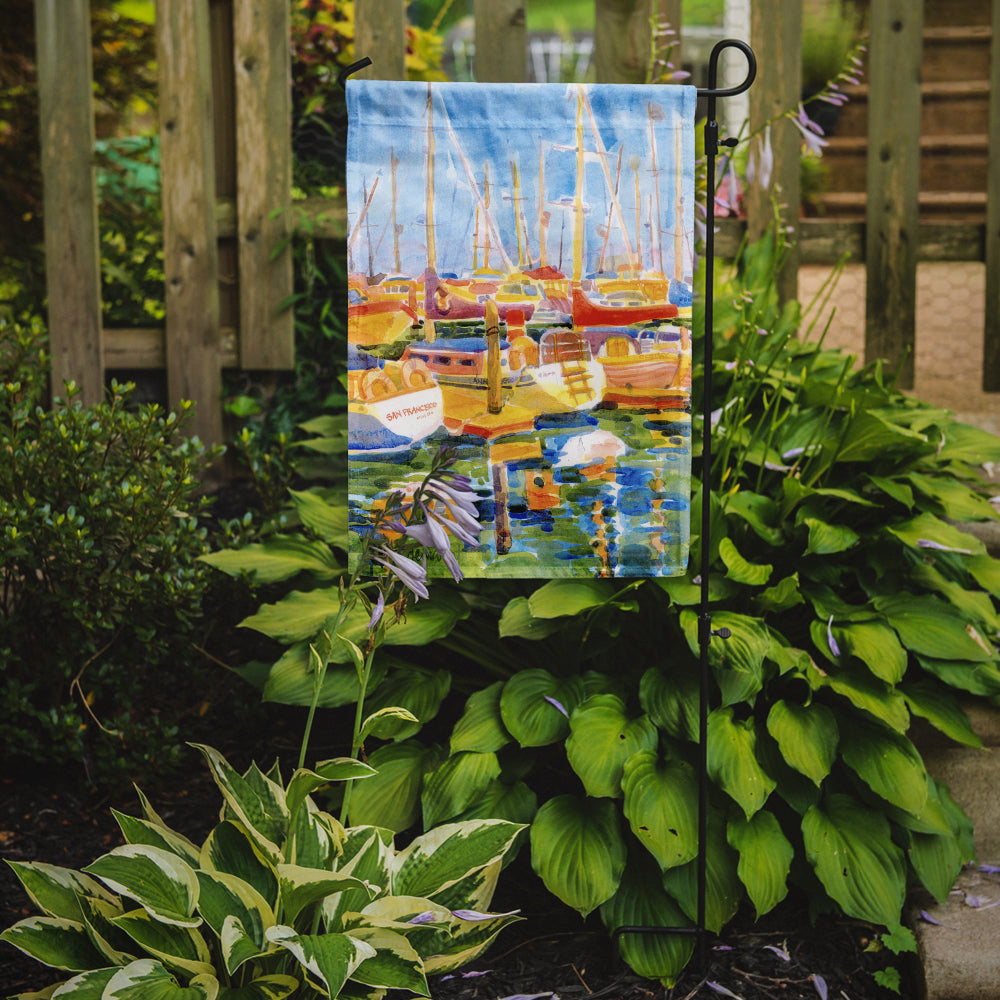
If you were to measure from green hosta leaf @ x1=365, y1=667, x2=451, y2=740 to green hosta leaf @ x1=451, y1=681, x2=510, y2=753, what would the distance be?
8 cm

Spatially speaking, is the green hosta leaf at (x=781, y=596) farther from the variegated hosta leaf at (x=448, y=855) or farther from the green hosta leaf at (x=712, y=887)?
the variegated hosta leaf at (x=448, y=855)

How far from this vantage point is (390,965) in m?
1.53

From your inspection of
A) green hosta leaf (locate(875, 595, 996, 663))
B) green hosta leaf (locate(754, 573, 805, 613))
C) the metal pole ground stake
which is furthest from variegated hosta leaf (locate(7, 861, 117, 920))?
green hosta leaf (locate(875, 595, 996, 663))

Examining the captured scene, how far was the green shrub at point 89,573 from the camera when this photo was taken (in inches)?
88.3

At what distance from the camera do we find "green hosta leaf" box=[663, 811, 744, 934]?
1.92 metres

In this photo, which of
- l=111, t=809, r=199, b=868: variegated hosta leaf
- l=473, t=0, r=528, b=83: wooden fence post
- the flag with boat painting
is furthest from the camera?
l=473, t=0, r=528, b=83: wooden fence post

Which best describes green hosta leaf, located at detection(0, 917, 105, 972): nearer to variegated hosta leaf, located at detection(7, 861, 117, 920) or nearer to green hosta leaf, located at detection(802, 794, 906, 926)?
variegated hosta leaf, located at detection(7, 861, 117, 920)

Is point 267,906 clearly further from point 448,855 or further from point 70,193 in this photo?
point 70,193

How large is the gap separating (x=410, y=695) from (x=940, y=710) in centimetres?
111

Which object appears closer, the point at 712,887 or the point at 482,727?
the point at 712,887

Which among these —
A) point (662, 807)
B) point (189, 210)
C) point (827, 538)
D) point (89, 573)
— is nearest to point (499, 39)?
point (189, 210)

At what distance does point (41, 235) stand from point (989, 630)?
3.55 m

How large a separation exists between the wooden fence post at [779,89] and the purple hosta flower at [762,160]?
0.25 ft

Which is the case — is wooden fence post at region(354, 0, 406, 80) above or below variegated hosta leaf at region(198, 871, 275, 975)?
above
